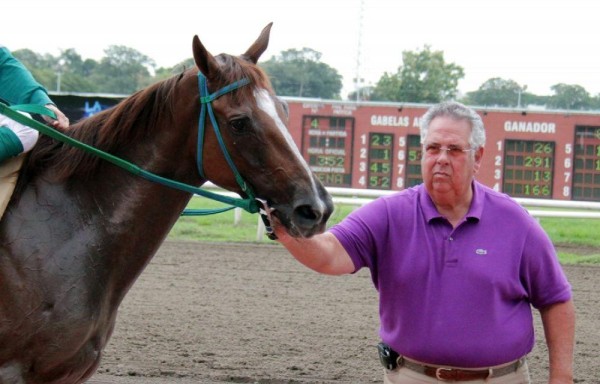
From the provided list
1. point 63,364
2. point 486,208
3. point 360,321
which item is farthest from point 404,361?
point 360,321

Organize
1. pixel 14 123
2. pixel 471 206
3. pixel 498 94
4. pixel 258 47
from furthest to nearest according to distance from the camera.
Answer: pixel 498 94 → pixel 258 47 → pixel 14 123 → pixel 471 206

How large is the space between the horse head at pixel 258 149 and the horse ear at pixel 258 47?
17 centimetres

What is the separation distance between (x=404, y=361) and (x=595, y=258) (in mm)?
9221

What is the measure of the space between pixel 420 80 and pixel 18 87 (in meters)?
37.4

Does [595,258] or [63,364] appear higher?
[63,364]

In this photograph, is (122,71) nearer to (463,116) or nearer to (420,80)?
(420,80)

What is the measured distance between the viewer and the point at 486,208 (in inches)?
125

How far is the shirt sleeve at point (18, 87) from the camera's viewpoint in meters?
3.76

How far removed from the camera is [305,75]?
42688 millimetres

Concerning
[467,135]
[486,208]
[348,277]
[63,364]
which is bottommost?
[348,277]

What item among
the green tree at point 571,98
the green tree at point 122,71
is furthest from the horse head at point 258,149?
the green tree at point 571,98

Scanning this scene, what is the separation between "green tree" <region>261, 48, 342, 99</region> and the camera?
127 feet

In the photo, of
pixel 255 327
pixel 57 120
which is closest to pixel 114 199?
pixel 57 120

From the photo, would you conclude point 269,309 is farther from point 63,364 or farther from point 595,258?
point 595,258
